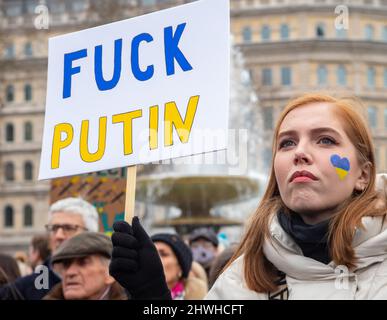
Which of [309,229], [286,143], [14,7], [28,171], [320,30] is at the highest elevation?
[14,7]

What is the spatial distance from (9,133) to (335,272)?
54973 mm

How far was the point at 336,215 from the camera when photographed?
215 centimetres

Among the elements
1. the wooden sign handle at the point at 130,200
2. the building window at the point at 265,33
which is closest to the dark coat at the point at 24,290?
the wooden sign handle at the point at 130,200

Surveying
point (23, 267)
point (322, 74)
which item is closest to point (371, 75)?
point (322, 74)

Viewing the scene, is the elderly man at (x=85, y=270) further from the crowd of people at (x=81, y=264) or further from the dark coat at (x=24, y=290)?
the dark coat at (x=24, y=290)

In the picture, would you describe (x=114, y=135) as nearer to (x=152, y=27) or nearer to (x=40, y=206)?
(x=152, y=27)

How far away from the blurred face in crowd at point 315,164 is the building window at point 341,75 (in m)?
46.8

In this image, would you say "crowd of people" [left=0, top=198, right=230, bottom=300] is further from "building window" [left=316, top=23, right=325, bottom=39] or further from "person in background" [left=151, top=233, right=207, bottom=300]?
"building window" [left=316, top=23, right=325, bottom=39]

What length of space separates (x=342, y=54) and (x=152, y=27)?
1836 inches

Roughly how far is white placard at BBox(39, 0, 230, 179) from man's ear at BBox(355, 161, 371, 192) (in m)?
0.34

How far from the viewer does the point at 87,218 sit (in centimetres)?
469

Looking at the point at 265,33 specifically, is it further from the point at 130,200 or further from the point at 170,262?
the point at 130,200

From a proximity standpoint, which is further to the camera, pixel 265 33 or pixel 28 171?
pixel 28 171
